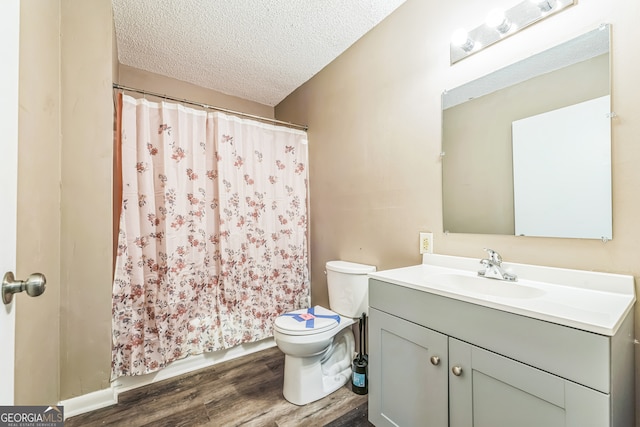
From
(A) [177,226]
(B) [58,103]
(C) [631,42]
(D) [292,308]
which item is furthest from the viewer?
(D) [292,308]

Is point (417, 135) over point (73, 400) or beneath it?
over

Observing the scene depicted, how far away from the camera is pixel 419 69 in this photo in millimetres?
1613

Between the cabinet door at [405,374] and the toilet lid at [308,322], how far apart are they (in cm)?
37

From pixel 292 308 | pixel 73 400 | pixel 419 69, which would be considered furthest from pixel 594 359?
pixel 73 400

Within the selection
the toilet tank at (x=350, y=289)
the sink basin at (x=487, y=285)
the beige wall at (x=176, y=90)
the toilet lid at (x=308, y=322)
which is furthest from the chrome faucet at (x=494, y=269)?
the beige wall at (x=176, y=90)

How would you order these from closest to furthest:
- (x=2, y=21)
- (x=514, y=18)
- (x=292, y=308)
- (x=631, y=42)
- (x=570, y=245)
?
(x=2, y=21) → (x=631, y=42) → (x=570, y=245) → (x=514, y=18) → (x=292, y=308)

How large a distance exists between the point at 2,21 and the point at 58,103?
1.21m

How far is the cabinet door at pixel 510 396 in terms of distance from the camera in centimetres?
73

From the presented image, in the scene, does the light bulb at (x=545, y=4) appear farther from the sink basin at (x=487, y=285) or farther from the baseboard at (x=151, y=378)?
the baseboard at (x=151, y=378)

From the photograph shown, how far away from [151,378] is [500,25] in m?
2.89

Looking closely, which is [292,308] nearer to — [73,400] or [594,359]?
[73,400]

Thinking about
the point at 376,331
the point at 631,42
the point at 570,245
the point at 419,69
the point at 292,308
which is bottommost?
the point at 292,308

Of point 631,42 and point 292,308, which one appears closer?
point 631,42

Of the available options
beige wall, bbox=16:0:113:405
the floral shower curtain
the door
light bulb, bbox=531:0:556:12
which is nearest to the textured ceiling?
beige wall, bbox=16:0:113:405
